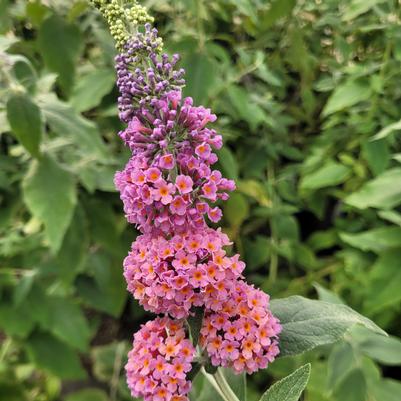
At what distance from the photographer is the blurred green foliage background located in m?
1.11

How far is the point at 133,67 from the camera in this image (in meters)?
0.54

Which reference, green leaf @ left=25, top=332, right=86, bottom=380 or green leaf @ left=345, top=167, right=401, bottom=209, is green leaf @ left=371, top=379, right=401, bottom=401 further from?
green leaf @ left=25, top=332, right=86, bottom=380

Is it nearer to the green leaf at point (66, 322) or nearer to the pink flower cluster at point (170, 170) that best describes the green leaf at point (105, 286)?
the green leaf at point (66, 322)

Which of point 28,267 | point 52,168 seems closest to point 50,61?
point 52,168

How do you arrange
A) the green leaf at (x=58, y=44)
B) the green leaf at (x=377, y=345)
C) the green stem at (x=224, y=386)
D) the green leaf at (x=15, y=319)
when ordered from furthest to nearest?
the green leaf at (x=15, y=319), the green leaf at (x=58, y=44), the green leaf at (x=377, y=345), the green stem at (x=224, y=386)

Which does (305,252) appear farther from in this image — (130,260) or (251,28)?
(130,260)

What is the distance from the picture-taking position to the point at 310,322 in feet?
2.02


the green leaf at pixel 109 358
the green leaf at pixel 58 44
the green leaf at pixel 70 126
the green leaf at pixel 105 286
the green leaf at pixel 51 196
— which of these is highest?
the green leaf at pixel 58 44

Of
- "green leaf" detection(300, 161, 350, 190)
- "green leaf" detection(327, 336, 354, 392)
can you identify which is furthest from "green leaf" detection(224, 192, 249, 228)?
"green leaf" detection(327, 336, 354, 392)

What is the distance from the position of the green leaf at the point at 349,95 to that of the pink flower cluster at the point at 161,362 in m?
0.80

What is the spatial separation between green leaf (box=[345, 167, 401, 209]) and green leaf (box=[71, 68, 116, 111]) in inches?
24.5

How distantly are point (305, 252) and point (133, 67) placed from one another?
3.54ft

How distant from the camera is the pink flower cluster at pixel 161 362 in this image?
21.7 inches

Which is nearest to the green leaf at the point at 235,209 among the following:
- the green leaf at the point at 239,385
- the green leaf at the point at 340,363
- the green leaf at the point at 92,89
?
the green leaf at the point at 92,89
